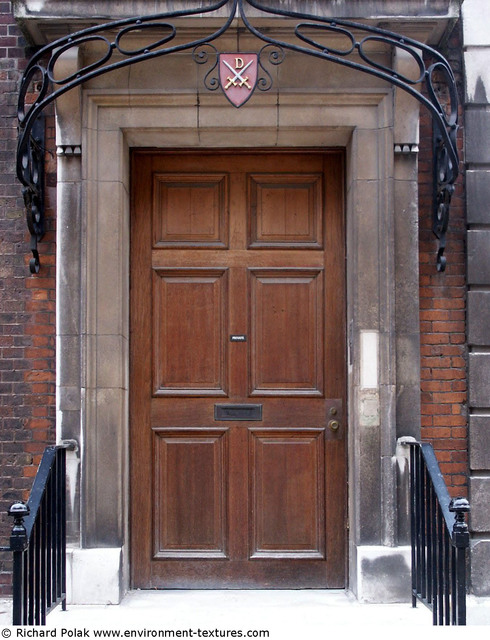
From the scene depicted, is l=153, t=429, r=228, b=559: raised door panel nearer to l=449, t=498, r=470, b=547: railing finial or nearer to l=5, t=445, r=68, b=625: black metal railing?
l=5, t=445, r=68, b=625: black metal railing

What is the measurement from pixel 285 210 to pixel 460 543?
252 cm

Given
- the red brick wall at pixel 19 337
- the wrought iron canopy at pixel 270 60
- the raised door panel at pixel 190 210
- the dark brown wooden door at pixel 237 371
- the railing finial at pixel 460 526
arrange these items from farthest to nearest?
the raised door panel at pixel 190 210, the dark brown wooden door at pixel 237 371, the red brick wall at pixel 19 337, the wrought iron canopy at pixel 270 60, the railing finial at pixel 460 526

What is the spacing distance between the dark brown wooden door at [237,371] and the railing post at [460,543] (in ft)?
4.69

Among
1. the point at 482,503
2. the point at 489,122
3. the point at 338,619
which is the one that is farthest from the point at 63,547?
the point at 489,122

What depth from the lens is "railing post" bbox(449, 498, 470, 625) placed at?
4.28 metres

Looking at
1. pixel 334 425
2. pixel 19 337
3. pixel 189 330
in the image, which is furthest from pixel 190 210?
pixel 334 425

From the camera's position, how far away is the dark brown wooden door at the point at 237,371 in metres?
5.75

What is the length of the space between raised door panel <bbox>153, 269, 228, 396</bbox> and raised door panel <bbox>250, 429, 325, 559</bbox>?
51cm

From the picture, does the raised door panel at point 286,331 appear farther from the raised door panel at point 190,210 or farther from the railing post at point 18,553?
the railing post at point 18,553

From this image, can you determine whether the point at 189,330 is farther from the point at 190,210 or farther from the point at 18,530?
the point at 18,530

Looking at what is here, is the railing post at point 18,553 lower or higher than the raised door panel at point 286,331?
lower

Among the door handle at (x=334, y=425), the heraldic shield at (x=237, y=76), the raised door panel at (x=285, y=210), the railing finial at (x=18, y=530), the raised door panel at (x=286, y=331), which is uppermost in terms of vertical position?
the heraldic shield at (x=237, y=76)

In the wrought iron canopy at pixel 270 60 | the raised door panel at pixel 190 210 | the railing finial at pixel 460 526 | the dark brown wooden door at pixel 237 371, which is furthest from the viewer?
the raised door panel at pixel 190 210

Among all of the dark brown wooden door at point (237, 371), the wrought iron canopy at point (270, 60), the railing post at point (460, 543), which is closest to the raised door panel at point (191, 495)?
the dark brown wooden door at point (237, 371)
